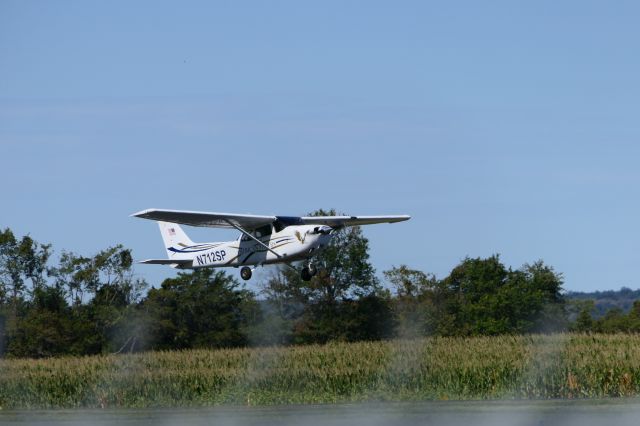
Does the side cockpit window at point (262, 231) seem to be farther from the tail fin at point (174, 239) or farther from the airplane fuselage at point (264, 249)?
the tail fin at point (174, 239)

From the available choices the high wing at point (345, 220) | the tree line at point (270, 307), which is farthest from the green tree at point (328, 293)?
the high wing at point (345, 220)

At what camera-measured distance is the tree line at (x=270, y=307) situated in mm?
67750

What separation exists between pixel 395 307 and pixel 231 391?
3873 centimetres

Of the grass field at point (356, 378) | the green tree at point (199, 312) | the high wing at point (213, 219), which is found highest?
the high wing at point (213, 219)

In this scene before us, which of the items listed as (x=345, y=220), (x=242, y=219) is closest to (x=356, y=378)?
(x=345, y=220)

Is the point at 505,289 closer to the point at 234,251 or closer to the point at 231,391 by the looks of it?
the point at 234,251

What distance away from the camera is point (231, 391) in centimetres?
3666

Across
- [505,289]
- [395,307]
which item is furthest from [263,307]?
[505,289]

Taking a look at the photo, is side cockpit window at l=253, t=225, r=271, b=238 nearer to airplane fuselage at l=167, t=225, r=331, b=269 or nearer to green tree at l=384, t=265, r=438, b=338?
airplane fuselage at l=167, t=225, r=331, b=269

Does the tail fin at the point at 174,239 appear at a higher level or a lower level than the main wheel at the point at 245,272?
higher

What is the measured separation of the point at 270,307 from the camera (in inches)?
2793

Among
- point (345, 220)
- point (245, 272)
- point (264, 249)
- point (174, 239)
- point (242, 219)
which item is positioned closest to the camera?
point (264, 249)

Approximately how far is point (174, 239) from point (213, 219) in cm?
679

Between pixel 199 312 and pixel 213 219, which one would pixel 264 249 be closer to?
pixel 213 219
